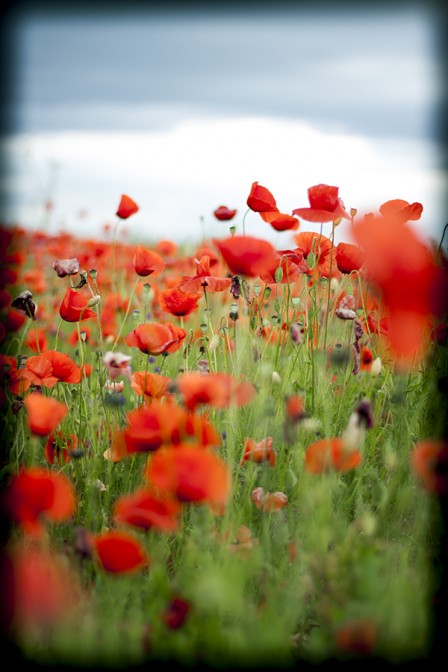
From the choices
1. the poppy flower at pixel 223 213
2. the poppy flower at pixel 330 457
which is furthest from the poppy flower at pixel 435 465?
the poppy flower at pixel 223 213

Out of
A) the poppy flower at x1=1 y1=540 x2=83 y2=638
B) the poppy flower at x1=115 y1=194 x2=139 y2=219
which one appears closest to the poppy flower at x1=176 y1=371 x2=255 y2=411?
the poppy flower at x1=1 y1=540 x2=83 y2=638

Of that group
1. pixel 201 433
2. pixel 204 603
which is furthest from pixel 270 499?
pixel 204 603

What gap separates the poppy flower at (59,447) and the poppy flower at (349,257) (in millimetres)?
854

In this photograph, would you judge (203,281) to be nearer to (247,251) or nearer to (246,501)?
(247,251)

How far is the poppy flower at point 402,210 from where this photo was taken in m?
1.77

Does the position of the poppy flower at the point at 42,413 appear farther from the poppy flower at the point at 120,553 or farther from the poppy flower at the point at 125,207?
the poppy flower at the point at 125,207

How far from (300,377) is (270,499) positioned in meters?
0.64

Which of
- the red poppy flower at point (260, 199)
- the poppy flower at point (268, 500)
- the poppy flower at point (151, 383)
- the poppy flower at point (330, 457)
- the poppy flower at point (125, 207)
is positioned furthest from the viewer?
the poppy flower at point (125, 207)

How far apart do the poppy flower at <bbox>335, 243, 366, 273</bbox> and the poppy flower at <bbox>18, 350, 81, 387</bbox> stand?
0.76 m

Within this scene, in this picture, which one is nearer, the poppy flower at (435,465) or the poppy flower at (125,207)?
the poppy flower at (435,465)

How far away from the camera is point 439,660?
3.34 ft

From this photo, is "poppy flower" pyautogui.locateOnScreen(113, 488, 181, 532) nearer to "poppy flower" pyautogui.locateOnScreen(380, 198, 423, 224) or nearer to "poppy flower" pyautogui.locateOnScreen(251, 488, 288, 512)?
"poppy flower" pyautogui.locateOnScreen(251, 488, 288, 512)

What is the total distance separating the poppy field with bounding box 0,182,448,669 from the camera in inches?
→ 42.8

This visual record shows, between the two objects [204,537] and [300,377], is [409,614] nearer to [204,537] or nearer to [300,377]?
[204,537]
